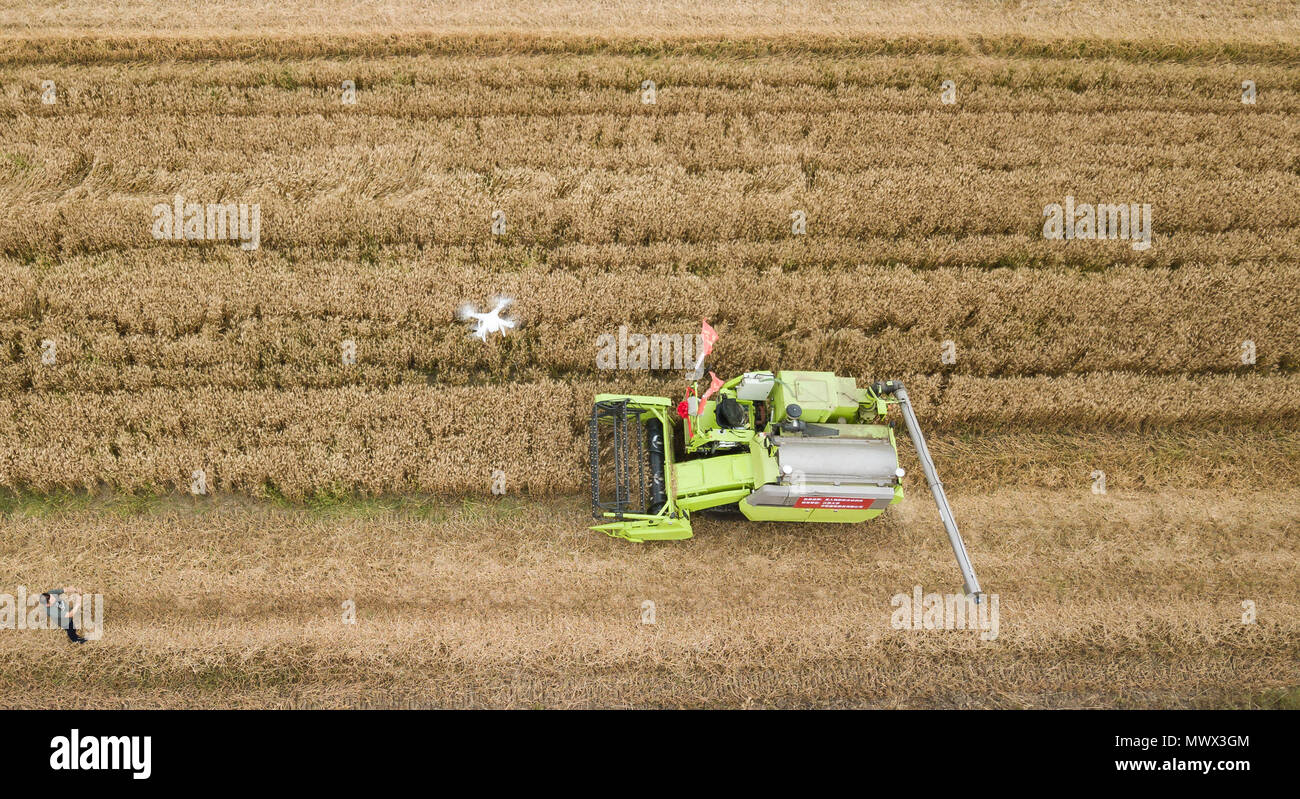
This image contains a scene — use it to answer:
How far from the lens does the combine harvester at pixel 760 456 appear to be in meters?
8.04

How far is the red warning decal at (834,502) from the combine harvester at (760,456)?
12 millimetres

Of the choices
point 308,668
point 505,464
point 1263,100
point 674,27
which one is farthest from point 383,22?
point 1263,100

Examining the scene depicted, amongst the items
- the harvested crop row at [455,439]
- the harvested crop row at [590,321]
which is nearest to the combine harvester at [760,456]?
the harvested crop row at [455,439]

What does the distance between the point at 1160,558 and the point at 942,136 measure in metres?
7.28

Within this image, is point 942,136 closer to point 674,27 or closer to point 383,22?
point 674,27

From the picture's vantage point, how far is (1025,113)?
38.9ft

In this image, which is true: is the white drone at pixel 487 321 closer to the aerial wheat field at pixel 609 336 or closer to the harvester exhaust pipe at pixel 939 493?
the aerial wheat field at pixel 609 336

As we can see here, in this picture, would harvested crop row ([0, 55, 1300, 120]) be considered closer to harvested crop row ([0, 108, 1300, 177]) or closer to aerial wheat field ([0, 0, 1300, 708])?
aerial wheat field ([0, 0, 1300, 708])

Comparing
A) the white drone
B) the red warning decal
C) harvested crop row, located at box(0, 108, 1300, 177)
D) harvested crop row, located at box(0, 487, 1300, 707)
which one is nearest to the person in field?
harvested crop row, located at box(0, 487, 1300, 707)

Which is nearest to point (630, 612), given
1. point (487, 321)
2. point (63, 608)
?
point (487, 321)

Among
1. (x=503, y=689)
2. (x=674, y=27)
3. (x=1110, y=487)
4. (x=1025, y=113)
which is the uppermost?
(x=674, y=27)

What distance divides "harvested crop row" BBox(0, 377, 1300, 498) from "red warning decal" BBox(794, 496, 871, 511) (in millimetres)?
2168

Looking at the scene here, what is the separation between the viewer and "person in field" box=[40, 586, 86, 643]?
8055 millimetres

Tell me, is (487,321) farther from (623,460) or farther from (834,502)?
(834,502)
